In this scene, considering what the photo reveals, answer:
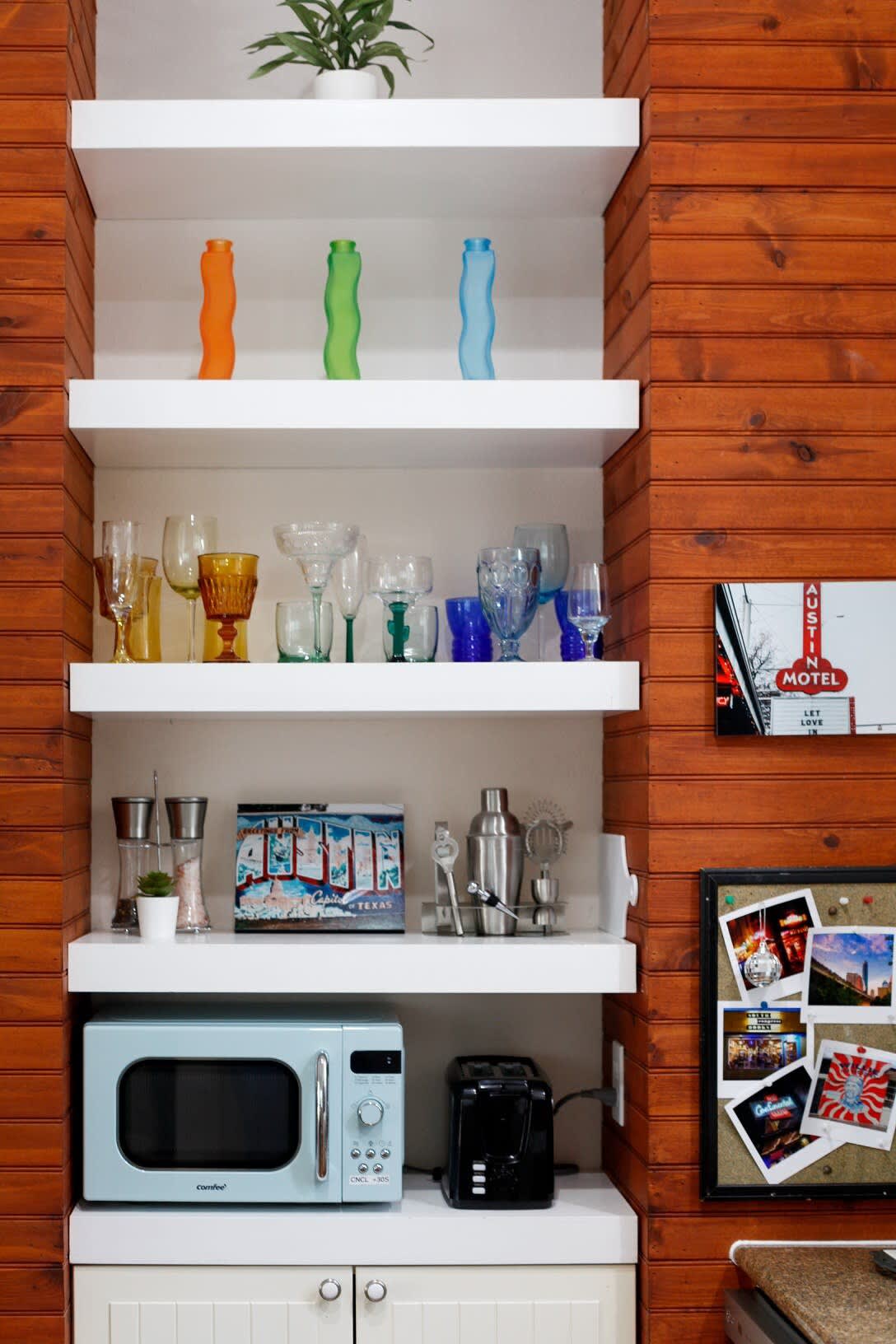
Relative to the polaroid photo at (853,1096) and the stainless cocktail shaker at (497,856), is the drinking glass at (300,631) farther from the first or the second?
the polaroid photo at (853,1096)

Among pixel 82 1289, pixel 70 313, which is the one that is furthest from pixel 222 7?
pixel 82 1289

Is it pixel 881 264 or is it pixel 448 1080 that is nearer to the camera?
pixel 881 264

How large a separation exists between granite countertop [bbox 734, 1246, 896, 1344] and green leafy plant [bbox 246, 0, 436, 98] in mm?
2008

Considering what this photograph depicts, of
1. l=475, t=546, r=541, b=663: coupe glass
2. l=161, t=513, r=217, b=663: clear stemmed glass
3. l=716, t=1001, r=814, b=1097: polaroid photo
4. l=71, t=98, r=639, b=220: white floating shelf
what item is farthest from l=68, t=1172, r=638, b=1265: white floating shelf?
l=71, t=98, r=639, b=220: white floating shelf

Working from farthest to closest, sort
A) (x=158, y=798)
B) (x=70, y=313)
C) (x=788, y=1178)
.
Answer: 1. (x=158, y=798)
2. (x=70, y=313)
3. (x=788, y=1178)

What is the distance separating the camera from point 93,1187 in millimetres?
2162

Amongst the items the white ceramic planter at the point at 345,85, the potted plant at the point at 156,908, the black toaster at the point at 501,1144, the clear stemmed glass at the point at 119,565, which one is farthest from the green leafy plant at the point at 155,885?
the white ceramic planter at the point at 345,85

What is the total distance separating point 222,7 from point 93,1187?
6.92ft

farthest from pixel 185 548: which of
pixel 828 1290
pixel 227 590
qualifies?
pixel 828 1290

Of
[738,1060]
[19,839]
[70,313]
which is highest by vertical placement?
[70,313]

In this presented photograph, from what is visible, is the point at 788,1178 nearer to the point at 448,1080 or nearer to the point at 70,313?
the point at 448,1080

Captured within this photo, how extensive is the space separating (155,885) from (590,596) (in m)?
0.87

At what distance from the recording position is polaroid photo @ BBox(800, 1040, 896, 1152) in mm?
2094

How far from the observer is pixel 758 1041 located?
210 cm
